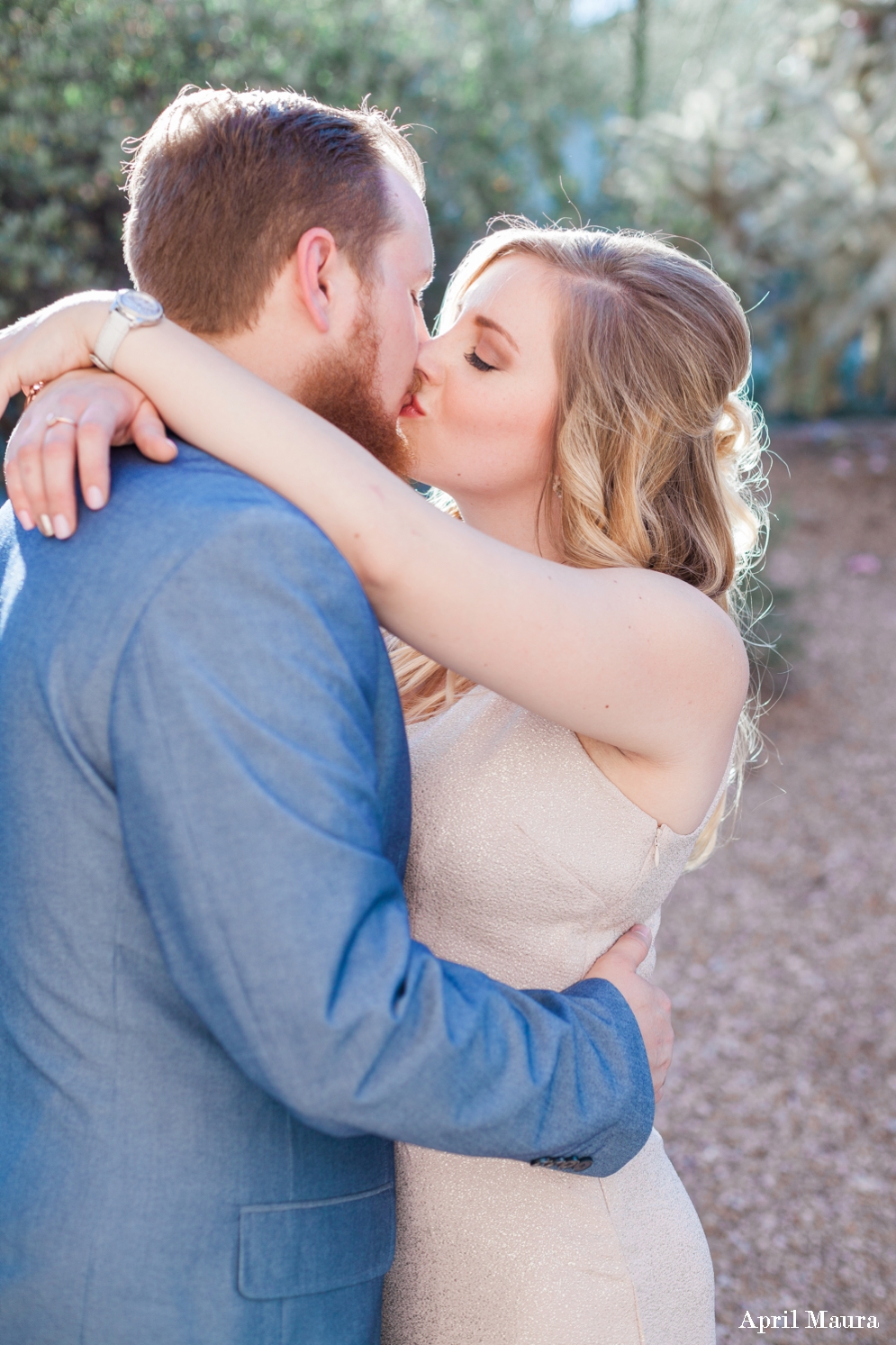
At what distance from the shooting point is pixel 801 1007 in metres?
5.20

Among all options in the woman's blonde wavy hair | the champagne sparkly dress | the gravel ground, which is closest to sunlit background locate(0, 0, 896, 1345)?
the gravel ground

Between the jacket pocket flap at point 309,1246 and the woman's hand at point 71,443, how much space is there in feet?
2.83

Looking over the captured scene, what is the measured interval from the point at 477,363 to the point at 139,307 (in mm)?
878

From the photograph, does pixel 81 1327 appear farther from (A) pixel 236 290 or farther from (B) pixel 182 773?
(A) pixel 236 290

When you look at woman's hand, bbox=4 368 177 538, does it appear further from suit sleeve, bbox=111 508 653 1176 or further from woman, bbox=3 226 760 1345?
suit sleeve, bbox=111 508 653 1176

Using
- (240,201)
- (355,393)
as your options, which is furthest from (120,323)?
(355,393)

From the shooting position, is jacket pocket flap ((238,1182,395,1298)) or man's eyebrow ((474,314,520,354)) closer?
jacket pocket flap ((238,1182,395,1298))

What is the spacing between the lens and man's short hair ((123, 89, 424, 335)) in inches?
71.0

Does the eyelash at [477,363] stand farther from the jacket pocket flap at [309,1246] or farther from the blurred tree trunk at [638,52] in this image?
the blurred tree trunk at [638,52]

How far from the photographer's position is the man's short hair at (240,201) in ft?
5.92

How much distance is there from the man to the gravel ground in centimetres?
289

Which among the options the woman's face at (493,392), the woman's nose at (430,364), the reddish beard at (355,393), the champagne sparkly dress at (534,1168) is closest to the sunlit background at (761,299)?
the champagne sparkly dress at (534,1168)

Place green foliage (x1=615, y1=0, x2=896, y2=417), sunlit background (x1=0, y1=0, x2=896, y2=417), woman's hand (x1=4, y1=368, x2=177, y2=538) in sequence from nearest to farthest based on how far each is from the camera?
woman's hand (x1=4, y1=368, x2=177, y2=538)
sunlit background (x1=0, y1=0, x2=896, y2=417)
green foliage (x1=615, y1=0, x2=896, y2=417)

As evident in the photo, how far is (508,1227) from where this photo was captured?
1.83 meters
